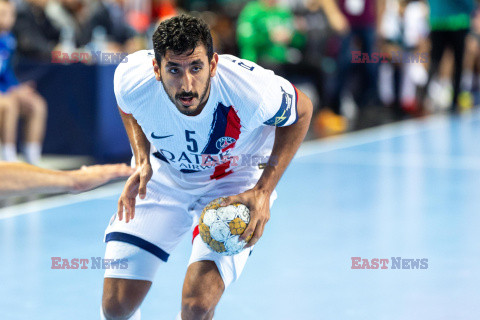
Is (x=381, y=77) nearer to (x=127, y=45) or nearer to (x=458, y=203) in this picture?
(x=127, y=45)

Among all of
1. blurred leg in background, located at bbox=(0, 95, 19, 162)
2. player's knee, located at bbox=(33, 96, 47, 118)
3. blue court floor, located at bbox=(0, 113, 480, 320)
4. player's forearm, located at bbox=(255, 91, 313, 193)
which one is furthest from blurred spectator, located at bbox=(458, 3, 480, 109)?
player's forearm, located at bbox=(255, 91, 313, 193)

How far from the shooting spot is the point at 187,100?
3.26 metres

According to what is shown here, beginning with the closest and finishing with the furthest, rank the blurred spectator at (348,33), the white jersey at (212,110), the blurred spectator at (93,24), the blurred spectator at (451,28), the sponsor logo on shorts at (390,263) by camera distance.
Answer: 1. the white jersey at (212,110)
2. the sponsor logo on shorts at (390,263)
3. the blurred spectator at (93,24)
4. the blurred spectator at (348,33)
5. the blurred spectator at (451,28)

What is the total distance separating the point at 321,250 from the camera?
18.2 feet

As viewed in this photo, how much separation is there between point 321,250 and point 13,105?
432cm

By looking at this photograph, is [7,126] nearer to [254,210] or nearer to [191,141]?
[191,141]

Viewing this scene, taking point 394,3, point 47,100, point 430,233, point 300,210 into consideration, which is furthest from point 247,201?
point 394,3

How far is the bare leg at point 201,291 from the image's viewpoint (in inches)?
132

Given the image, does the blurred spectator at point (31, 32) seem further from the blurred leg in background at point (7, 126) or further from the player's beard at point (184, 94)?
the player's beard at point (184, 94)

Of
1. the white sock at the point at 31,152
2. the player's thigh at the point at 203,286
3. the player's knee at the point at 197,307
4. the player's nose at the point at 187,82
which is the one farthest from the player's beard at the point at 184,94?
the white sock at the point at 31,152

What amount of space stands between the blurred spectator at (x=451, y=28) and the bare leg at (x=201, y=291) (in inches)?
388

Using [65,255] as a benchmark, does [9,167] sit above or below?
above

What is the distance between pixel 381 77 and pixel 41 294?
12.1 metres

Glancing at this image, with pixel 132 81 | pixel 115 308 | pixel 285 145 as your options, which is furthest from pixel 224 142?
pixel 115 308
